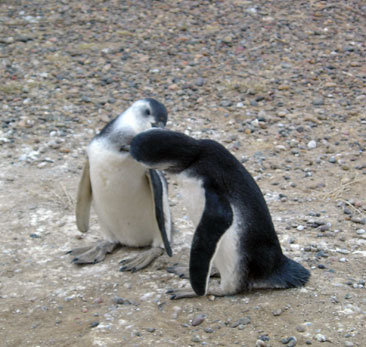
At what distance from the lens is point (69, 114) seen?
20.1 feet

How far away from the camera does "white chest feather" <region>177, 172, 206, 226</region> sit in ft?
10.4

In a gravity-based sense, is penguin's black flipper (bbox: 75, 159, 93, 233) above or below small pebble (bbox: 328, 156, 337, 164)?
above

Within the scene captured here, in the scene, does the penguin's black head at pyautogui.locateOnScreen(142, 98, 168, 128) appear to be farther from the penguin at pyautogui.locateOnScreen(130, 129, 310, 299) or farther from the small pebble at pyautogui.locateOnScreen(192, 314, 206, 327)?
the small pebble at pyautogui.locateOnScreen(192, 314, 206, 327)

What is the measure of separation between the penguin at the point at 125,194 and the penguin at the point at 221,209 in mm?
517

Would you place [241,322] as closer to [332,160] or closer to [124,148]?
[124,148]

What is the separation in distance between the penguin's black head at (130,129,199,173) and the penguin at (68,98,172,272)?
0.52 metres

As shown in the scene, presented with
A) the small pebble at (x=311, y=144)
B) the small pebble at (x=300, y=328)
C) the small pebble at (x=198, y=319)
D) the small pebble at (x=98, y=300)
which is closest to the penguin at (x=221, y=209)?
the small pebble at (x=198, y=319)

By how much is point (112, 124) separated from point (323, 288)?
5.03ft

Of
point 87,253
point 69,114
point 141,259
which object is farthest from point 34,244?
point 69,114

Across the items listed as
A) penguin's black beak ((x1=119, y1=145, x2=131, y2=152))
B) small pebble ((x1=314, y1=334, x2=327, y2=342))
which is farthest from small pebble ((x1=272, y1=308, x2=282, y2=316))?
penguin's black beak ((x1=119, y1=145, x2=131, y2=152))

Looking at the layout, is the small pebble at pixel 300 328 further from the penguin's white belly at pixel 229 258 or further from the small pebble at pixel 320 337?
the penguin's white belly at pixel 229 258

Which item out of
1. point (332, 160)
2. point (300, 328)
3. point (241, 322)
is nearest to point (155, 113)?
point (241, 322)

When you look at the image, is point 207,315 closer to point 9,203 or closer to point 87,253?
point 87,253

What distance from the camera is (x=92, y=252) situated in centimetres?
402
